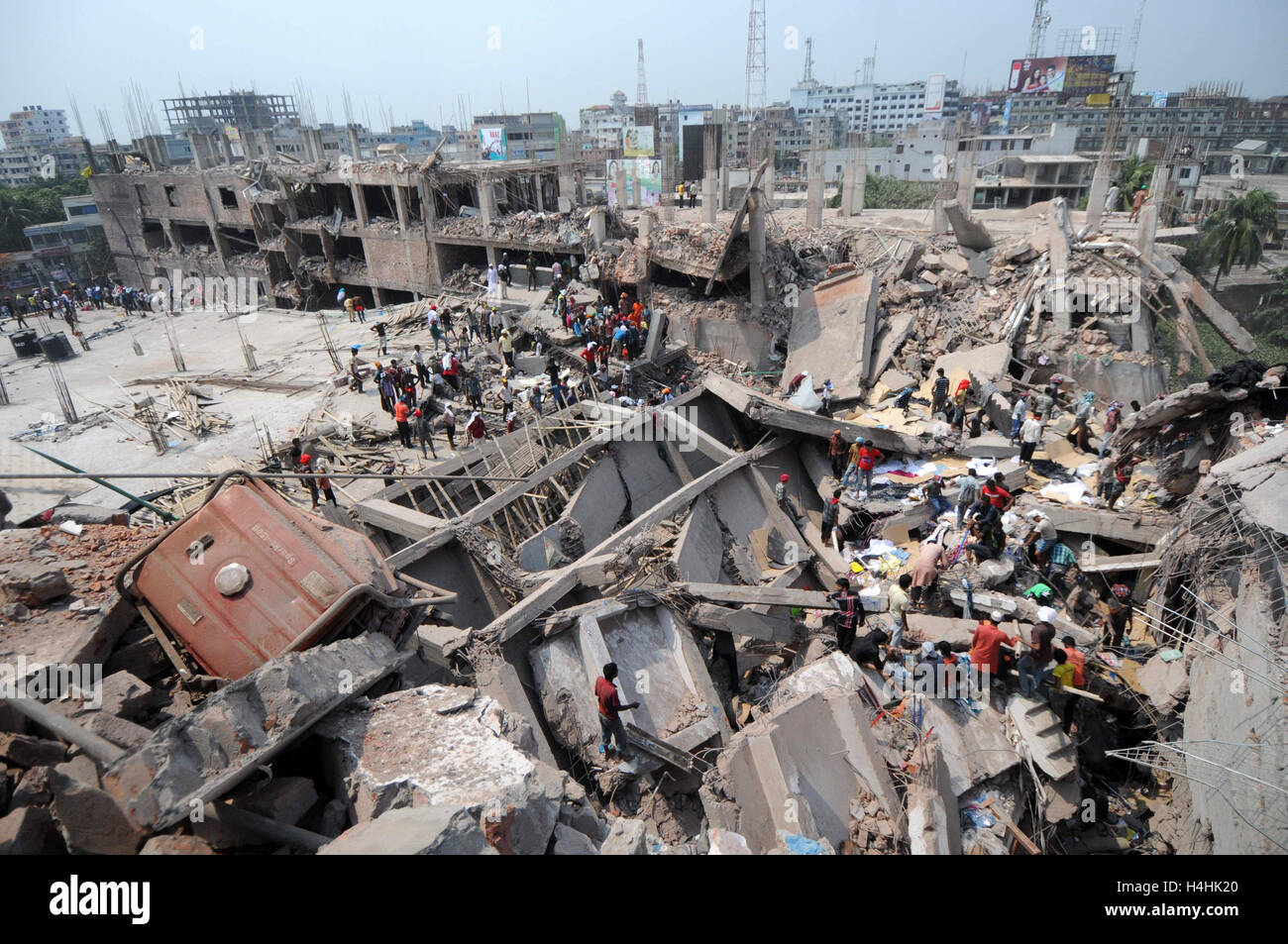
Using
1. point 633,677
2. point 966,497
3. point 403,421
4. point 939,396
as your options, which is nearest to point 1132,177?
point 939,396

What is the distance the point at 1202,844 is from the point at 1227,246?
95.1 feet

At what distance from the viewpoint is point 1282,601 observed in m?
5.31

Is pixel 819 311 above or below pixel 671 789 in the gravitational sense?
above

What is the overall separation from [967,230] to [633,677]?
16281mm

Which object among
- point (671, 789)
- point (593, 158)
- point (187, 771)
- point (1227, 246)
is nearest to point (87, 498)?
point (187, 771)

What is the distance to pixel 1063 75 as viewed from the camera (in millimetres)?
78438

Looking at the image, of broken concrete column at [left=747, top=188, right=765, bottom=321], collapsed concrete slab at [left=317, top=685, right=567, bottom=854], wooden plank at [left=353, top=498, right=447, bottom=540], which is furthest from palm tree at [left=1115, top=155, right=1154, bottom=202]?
collapsed concrete slab at [left=317, top=685, right=567, bottom=854]

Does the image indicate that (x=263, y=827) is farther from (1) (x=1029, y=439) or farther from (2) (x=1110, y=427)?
(2) (x=1110, y=427)

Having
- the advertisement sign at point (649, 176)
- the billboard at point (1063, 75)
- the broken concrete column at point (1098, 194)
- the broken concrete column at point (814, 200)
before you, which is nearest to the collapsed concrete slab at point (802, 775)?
the broken concrete column at point (814, 200)

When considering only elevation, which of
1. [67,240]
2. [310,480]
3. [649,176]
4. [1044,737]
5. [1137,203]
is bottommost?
[1044,737]

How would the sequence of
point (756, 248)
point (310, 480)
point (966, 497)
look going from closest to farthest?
point (966, 497) < point (310, 480) < point (756, 248)

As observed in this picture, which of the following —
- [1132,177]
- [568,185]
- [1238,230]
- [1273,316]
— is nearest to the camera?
[1238,230]

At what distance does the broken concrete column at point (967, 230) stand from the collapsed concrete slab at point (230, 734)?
18353mm
